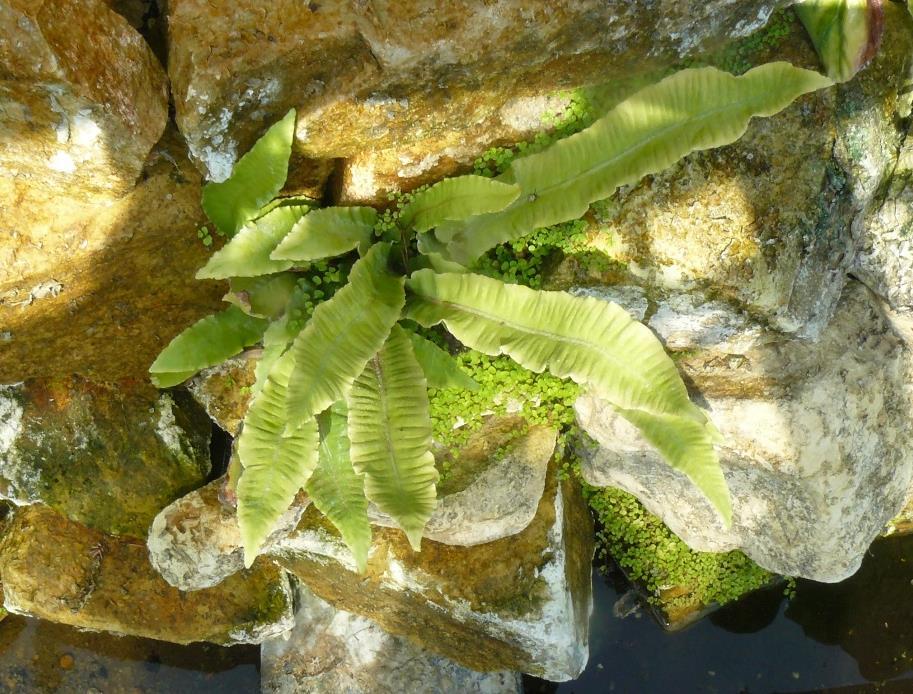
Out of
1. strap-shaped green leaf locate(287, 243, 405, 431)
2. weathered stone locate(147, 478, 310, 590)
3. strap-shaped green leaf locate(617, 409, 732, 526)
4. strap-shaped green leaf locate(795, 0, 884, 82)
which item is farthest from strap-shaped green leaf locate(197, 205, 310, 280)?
strap-shaped green leaf locate(795, 0, 884, 82)

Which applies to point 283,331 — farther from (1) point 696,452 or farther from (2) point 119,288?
(1) point 696,452

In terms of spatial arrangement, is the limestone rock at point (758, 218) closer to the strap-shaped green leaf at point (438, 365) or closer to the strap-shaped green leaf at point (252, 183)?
the strap-shaped green leaf at point (438, 365)

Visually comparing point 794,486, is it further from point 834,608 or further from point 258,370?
point 258,370

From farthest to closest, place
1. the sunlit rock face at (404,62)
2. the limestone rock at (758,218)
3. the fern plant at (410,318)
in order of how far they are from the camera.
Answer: the limestone rock at (758,218) → the fern plant at (410,318) → the sunlit rock face at (404,62)

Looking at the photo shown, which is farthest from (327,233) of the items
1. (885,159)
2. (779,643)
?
(779,643)

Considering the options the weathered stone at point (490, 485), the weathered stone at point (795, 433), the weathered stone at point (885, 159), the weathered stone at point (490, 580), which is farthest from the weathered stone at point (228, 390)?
the weathered stone at point (885, 159)

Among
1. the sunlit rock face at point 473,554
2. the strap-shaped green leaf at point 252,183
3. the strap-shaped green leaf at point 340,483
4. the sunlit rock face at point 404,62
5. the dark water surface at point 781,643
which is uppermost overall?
the sunlit rock face at point 404,62
